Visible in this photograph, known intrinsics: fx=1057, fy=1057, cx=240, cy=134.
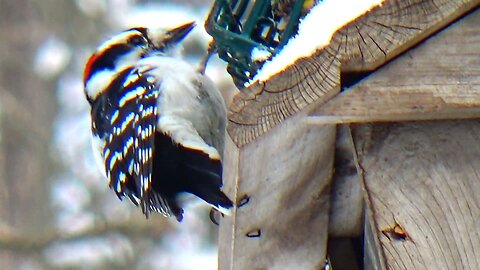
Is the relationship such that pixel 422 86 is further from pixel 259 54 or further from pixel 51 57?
pixel 51 57

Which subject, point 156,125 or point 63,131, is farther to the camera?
point 63,131

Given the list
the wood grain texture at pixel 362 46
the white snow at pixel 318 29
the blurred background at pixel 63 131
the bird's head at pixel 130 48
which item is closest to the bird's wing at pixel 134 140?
the bird's head at pixel 130 48

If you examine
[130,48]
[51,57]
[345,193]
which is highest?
[345,193]

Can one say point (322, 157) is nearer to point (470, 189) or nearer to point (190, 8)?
point (470, 189)

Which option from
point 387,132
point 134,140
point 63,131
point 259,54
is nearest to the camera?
point 387,132

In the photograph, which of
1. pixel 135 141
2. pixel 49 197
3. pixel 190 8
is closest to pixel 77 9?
pixel 190 8

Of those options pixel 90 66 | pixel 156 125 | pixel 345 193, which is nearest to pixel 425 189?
pixel 345 193
